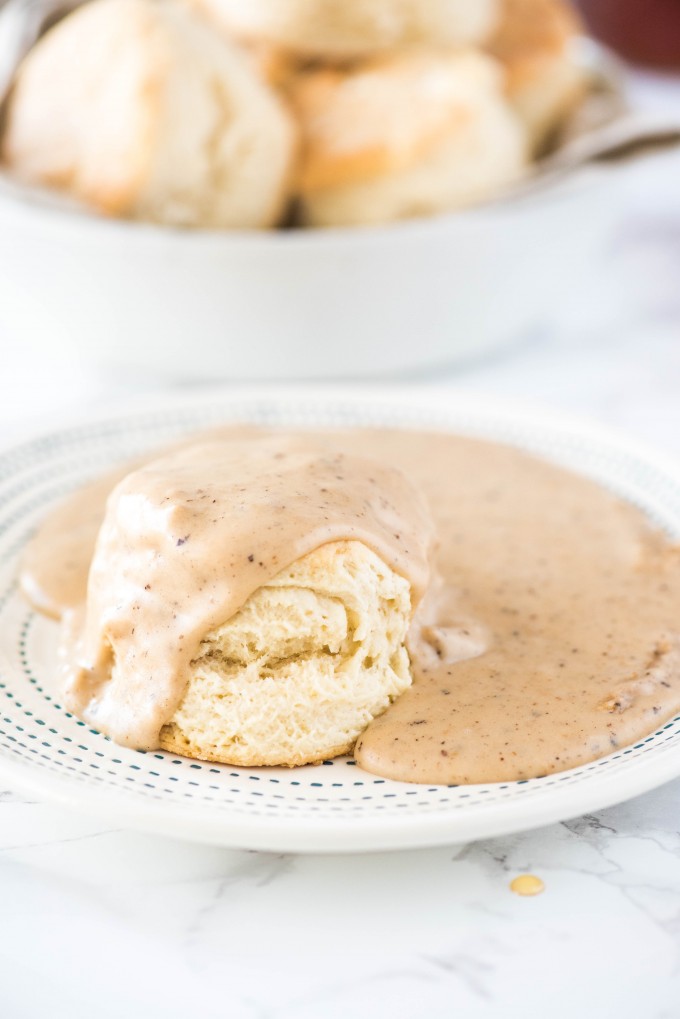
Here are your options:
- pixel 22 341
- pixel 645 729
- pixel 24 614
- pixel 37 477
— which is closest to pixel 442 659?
pixel 645 729

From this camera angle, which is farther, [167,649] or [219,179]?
[219,179]

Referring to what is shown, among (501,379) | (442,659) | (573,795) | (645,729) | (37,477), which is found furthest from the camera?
(501,379)

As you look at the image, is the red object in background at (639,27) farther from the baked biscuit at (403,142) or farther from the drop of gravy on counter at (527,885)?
Result: the drop of gravy on counter at (527,885)

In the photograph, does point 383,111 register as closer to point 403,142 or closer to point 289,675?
point 403,142

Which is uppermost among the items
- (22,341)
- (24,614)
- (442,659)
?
(442,659)

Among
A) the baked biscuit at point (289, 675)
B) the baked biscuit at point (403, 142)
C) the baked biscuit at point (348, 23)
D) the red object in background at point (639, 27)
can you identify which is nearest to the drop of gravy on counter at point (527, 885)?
the baked biscuit at point (289, 675)

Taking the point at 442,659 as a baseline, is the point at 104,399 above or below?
below

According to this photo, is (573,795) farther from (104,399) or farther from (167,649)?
(104,399)
